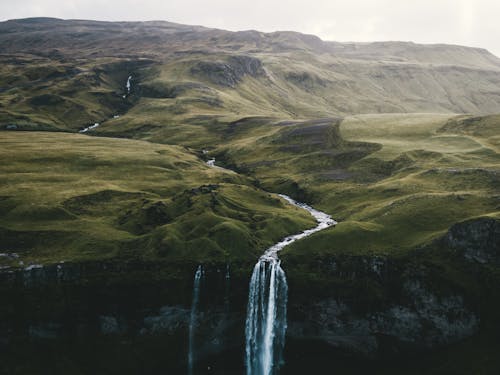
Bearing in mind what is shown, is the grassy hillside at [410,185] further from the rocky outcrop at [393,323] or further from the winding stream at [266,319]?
the rocky outcrop at [393,323]

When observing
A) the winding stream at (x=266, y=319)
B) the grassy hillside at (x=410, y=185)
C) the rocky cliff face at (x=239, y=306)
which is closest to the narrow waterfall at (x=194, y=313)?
the rocky cliff face at (x=239, y=306)

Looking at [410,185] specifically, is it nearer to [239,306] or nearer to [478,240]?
[478,240]

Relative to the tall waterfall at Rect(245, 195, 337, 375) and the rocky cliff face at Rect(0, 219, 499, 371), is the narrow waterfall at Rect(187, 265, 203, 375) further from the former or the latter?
the tall waterfall at Rect(245, 195, 337, 375)

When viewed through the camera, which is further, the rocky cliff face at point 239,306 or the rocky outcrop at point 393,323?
the rocky cliff face at point 239,306

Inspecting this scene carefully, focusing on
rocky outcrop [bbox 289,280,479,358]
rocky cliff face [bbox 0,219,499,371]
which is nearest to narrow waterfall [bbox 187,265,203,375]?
rocky cliff face [bbox 0,219,499,371]

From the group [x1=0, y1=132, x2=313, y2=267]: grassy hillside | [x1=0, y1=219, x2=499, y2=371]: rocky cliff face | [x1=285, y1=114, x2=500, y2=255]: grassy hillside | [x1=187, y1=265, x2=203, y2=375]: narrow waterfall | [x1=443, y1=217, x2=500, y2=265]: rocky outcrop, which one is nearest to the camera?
[x1=0, y1=219, x2=499, y2=371]: rocky cliff face

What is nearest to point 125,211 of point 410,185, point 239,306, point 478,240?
point 239,306

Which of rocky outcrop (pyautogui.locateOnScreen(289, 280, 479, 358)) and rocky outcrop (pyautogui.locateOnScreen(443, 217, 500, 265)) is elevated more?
rocky outcrop (pyautogui.locateOnScreen(443, 217, 500, 265))
